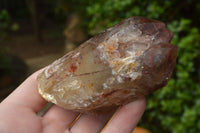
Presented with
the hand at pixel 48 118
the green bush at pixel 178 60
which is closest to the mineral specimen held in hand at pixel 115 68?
the hand at pixel 48 118

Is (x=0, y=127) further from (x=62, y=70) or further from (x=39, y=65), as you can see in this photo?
(x=39, y=65)

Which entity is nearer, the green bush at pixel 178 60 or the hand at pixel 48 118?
the hand at pixel 48 118

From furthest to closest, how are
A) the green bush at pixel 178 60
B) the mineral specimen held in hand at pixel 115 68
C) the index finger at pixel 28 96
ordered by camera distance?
the green bush at pixel 178 60
the index finger at pixel 28 96
the mineral specimen held in hand at pixel 115 68

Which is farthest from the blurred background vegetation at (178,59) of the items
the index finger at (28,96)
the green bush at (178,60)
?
the index finger at (28,96)

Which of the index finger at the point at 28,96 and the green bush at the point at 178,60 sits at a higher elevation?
the index finger at the point at 28,96

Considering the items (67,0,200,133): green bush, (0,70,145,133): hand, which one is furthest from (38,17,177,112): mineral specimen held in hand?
(67,0,200,133): green bush

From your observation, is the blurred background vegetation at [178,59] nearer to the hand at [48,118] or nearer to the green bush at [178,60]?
the green bush at [178,60]

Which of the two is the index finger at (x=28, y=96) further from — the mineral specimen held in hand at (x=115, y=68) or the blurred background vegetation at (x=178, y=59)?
the blurred background vegetation at (x=178, y=59)

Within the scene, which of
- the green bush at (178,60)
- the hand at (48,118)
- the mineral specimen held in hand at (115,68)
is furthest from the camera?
the green bush at (178,60)
